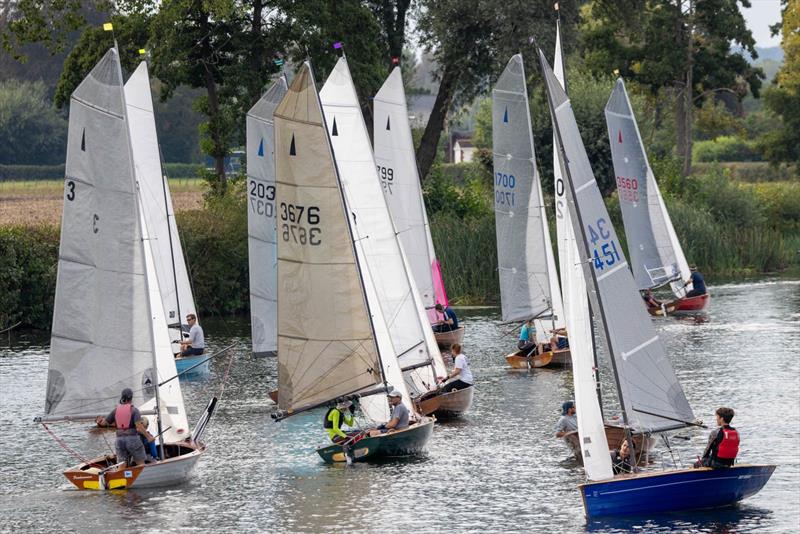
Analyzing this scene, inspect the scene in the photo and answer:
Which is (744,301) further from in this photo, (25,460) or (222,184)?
(25,460)

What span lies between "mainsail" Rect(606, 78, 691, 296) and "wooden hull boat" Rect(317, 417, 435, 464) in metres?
31.3

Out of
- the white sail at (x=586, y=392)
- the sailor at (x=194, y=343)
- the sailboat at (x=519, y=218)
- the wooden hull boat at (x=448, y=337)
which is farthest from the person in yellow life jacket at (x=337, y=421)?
the wooden hull boat at (x=448, y=337)

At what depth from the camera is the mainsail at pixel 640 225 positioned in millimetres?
62594

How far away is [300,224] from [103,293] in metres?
4.42

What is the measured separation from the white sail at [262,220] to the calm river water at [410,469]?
2.23m

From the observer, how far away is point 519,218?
1892 inches

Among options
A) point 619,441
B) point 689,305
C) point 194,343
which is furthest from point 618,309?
point 689,305

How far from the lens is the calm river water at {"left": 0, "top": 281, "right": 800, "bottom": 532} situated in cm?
2783

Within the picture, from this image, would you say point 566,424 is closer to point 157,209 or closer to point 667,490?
point 667,490

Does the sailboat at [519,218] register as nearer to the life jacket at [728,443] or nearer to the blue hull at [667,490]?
the blue hull at [667,490]

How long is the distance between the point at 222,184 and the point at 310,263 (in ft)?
122

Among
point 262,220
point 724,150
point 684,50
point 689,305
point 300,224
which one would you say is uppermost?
point 684,50

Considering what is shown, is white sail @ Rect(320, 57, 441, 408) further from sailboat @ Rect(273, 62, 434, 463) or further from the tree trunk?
the tree trunk

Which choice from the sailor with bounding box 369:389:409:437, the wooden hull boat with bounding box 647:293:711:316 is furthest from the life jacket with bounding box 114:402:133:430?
the wooden hull boat with bounding box 647:293:711:316
